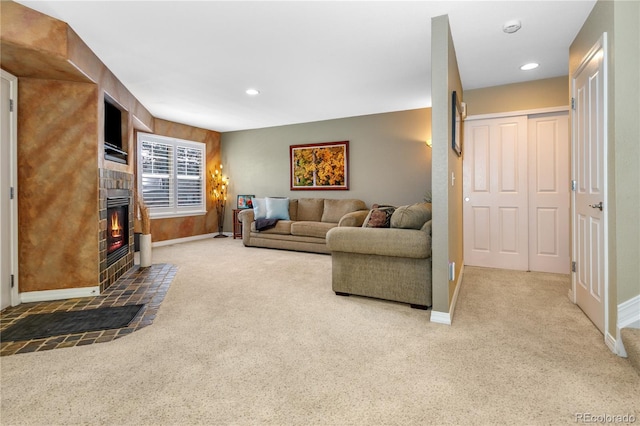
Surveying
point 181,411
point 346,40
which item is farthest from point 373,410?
point 346,40

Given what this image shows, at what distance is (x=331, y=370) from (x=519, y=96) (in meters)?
4.11

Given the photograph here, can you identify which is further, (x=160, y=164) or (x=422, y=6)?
(x=160, y=164)

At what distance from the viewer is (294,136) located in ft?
22.0

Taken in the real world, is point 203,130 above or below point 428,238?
above

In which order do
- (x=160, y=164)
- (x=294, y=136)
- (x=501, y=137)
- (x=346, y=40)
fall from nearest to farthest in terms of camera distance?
1. (x=346, y=40)
2. (x=501, y=137)
3. (x=160, y=164)
4. (x=294, y=136)

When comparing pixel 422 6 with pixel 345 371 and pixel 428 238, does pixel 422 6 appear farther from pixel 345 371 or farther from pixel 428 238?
pixel 345 371

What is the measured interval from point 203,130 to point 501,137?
18.7ft

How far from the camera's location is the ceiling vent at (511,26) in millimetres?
2686

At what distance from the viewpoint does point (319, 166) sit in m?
6.46

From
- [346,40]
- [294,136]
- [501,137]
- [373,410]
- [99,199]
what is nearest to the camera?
[373,410]

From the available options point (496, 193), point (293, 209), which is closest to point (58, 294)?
point (293, 209)

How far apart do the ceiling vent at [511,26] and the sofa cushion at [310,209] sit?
13.2 ft

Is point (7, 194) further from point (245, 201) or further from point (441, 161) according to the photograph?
point (245, 201)

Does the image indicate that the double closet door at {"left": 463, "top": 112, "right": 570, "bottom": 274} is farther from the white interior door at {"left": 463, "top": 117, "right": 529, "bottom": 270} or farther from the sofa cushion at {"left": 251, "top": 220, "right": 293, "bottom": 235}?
the sofa cushion at {"left": 251, "top": 220, "right": 293, "bottom": 235}
